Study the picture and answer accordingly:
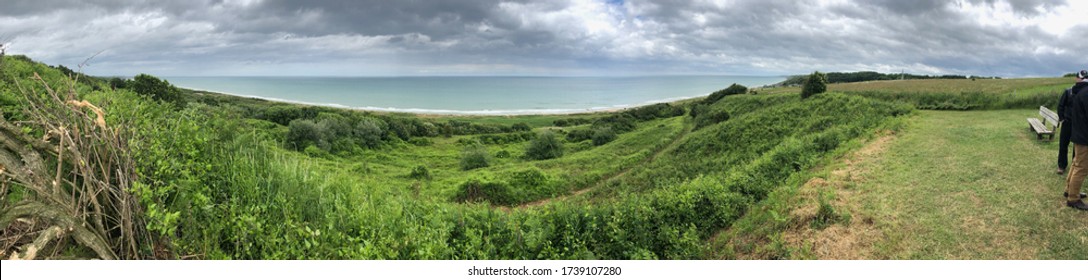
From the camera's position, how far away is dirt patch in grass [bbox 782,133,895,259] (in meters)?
5.73

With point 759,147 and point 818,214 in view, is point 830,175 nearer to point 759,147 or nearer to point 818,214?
point 818,214

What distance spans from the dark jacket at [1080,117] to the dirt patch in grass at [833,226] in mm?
2484

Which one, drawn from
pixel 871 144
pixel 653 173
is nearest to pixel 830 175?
pixel 871 144

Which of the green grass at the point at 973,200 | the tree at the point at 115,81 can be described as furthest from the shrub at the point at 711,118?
the tree at the point at 115,81

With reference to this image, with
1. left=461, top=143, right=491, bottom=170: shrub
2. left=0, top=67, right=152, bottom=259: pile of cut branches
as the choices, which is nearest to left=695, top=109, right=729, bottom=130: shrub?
left=461, top=143, right=491, bottom=170: shrub

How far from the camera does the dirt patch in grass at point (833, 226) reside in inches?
226

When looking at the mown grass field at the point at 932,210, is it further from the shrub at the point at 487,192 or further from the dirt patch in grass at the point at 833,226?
the shrub at the point at 487,192

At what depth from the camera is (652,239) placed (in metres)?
6.56

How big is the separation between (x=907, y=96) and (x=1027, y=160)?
47.2ft

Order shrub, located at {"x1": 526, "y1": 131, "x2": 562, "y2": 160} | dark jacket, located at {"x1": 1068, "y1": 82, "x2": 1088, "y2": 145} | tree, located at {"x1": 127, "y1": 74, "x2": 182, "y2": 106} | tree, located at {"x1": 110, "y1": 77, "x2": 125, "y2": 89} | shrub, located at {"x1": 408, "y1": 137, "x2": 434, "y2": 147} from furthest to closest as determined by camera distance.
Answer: shrub, located at {"x1": 408, "y1": 137, "x2": 434, "y2": 147}
shrub, located at {"x1": 526, "y1": 131, "x2": 562, "y2": 160}
tree, located at {"x1": 127, "y1": 74, "x2": 182, "y2": 106}
tree, located at {"x1": 110, "y1": 77, "x2": 125, "y2": 89}
dark jacket, located at {"x1": 1068, "y1": 82, "x2": 1088, "y2": 145}

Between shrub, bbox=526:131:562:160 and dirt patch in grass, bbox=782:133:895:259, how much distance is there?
39.1 meters

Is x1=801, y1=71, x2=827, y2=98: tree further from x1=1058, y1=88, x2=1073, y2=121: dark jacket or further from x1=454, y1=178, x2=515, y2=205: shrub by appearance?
x1=1058, y1=88, x2=1073, y2=121: dark jacket

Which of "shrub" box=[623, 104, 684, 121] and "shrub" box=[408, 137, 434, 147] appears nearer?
"shrub" box=[408, 137, 434, 147]

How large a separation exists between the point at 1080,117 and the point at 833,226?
126 inches
